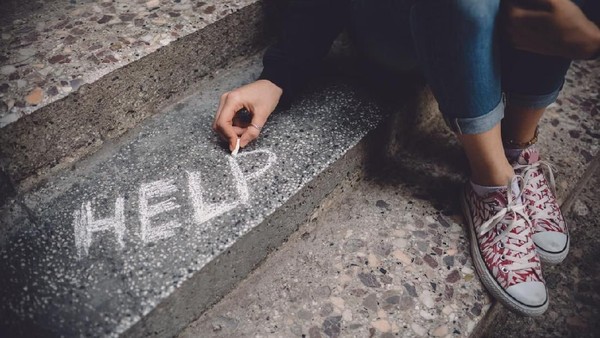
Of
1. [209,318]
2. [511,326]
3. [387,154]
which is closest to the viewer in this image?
[209,318]

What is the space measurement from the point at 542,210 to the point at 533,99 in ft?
0.99

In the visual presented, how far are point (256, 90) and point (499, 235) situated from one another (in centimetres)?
73

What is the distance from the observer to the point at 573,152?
1.52 metres

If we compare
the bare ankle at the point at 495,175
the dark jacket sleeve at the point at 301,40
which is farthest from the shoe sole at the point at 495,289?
the dark jacket sleeve at the point at 301,40

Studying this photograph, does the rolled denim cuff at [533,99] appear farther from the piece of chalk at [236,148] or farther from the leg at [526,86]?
the piece of chalk at [236,148]

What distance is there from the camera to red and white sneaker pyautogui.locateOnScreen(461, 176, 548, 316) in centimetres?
110

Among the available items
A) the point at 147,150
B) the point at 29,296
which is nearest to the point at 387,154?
the point at 147,150

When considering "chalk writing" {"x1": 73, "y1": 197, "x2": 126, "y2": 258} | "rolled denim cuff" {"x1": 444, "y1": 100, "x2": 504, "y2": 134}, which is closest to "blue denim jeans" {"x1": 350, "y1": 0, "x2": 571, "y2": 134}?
"rolled denim cuff" {"x1": 444, "y1": 100, "x2": 504, "y2": 134}

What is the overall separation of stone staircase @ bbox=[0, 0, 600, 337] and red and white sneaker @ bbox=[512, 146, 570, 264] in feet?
0.57

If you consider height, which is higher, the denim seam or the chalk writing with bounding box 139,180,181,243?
the denim seam

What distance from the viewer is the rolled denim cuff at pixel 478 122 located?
3.43 feet

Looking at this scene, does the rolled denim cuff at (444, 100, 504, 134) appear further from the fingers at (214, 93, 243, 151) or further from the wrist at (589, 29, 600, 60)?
the fingers at (214, 93, 243, 151)

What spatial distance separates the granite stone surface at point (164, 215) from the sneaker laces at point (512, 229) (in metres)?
0.40

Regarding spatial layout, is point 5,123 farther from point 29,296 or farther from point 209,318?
point 209,318
